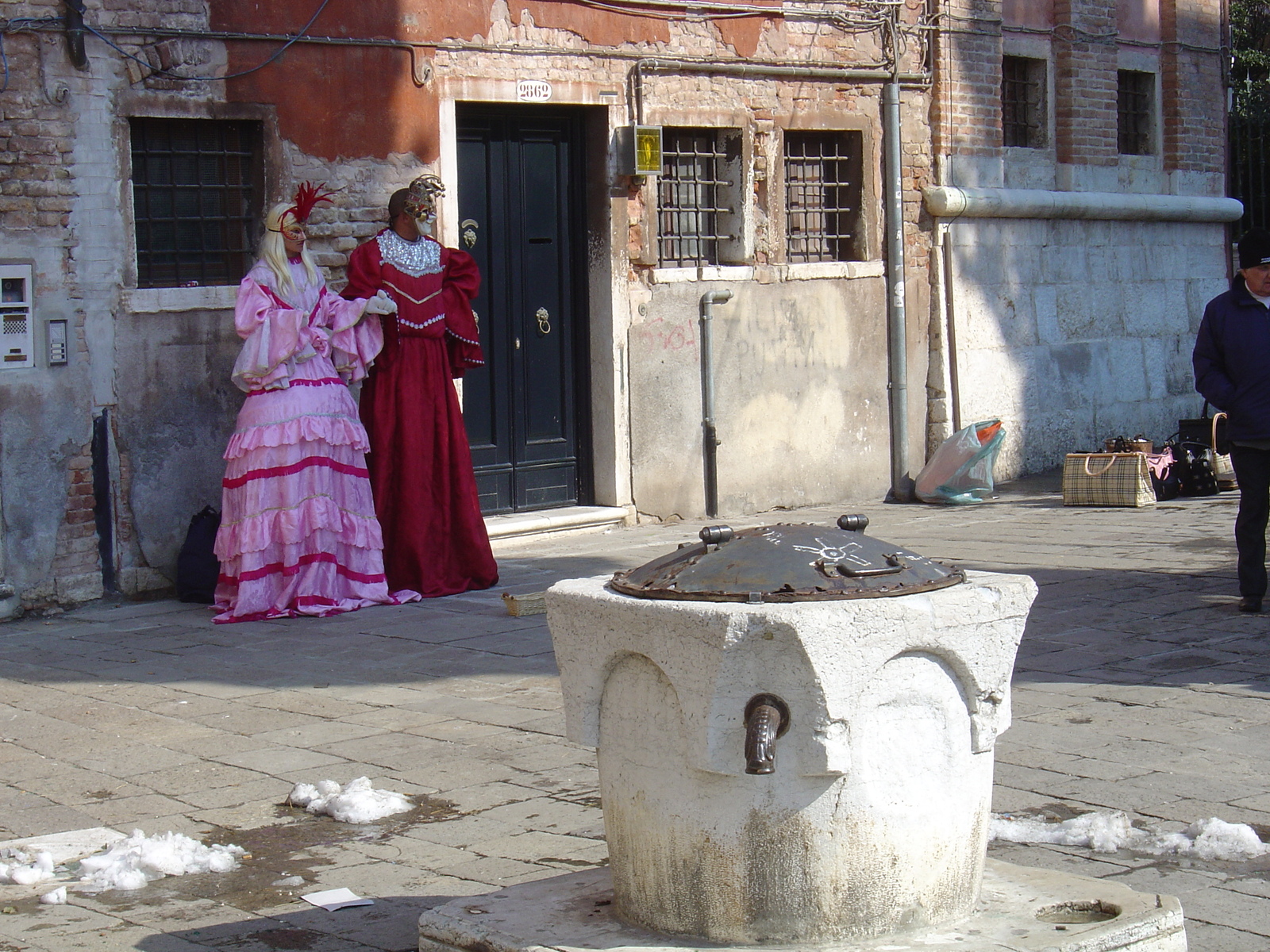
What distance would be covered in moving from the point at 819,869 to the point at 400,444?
5.76 metres

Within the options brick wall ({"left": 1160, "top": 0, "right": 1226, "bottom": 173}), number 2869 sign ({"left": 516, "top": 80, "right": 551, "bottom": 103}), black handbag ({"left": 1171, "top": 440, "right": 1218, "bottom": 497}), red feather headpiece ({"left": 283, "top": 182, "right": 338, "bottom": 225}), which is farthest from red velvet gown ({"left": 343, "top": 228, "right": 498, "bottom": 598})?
brick wall ({"left": 1160, "top": 0, "right": 1226, "bottom": 173})

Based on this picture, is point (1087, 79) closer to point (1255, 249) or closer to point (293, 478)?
point (1255, 249)

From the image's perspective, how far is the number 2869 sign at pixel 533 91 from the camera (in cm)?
997

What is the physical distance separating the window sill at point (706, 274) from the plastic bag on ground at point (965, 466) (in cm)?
199

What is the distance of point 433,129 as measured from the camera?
9555 millimetres

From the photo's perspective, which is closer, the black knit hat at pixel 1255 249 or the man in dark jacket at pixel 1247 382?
the man in dark jacket at pixel 1247 382

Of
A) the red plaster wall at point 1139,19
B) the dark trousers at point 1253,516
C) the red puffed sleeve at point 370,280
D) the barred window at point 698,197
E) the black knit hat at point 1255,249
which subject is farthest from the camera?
the red plaster wall at point 1139,19

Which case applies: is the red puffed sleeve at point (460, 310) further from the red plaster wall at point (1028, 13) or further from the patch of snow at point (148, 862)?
the red plaster wall at point (1028, 13)

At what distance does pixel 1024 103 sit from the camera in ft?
44.5

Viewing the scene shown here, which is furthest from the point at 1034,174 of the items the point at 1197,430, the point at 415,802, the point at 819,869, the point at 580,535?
the point at 819,869

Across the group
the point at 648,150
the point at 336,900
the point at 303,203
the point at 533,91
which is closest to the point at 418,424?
the point at 303,203

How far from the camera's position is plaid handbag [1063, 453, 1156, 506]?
37.5 feet

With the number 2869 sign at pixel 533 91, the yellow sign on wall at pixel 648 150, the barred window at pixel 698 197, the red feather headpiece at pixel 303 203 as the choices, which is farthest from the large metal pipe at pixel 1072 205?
the red feather headpiece at pixel 303 203

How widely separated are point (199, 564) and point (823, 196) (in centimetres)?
558
